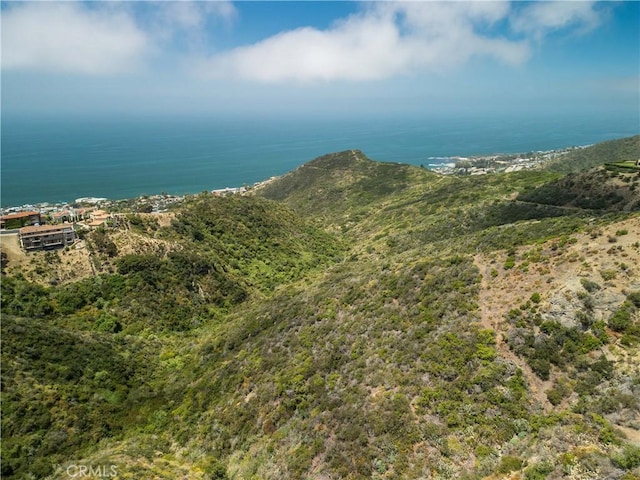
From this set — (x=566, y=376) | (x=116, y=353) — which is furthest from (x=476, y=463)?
(x=116, y=353)

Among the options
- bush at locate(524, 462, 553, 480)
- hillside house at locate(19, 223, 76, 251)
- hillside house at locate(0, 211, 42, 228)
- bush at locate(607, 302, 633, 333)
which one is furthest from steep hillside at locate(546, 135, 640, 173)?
hillside house at locate(0, 211, 42, 228)

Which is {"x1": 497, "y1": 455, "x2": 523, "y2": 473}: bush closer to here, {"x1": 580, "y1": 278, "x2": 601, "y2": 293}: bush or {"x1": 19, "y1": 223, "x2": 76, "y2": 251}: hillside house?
{"x1": 580, "y1": 278, "x2": 601, "y2": 293}: bush

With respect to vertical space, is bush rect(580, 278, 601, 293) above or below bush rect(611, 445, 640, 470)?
above

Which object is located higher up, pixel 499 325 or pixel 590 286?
pixel 590 286

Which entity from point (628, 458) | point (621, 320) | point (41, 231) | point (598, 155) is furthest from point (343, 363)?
point (598, 155)

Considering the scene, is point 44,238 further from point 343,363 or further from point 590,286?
point 590,286

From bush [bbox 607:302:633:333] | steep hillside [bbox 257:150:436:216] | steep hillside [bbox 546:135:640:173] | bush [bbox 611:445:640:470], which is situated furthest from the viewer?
steep hillside [bbox 546:135:640:173]
